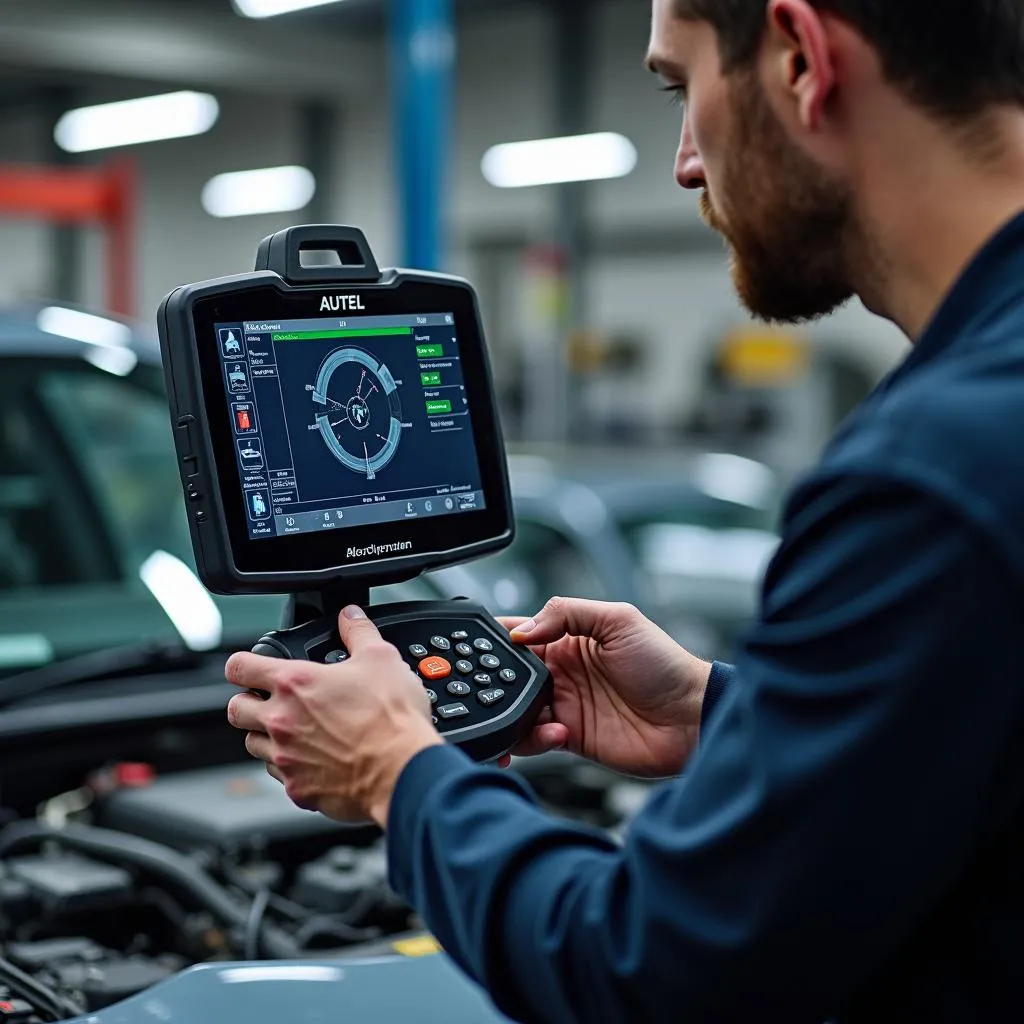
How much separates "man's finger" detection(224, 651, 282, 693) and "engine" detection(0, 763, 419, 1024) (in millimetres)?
668

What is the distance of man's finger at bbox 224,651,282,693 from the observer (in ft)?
3.90

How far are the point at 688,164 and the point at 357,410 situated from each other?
40 centimetres

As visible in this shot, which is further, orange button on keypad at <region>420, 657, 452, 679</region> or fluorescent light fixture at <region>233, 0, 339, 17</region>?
fluorescent light fixture at <region>233, 0, 339, 17</region>

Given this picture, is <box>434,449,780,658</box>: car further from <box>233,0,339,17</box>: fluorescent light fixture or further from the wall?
the wall

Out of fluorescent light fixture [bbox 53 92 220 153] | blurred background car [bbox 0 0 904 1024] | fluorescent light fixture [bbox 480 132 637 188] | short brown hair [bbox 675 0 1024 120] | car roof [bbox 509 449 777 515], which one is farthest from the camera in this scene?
fluorescent light fixture [bbox 53 92 220 153]

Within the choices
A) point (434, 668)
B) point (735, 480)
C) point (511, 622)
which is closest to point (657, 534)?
point (735, 480)

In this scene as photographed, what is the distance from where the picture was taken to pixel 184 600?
2.51m

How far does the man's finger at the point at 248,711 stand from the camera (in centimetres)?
120

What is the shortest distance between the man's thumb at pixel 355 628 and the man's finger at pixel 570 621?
8.9 inches

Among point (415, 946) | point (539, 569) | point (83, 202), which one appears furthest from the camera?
point (83, 202)

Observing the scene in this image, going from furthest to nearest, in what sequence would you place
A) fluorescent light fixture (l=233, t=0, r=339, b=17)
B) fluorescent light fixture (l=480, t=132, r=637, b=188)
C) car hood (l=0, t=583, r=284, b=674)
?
fluorescent light fixture (l=480, t=132, r=637, b=188), fluorescent light fixture (l=233, t=0, r=339, b=17), car hood (l=0, t=583, r=284, b=674)

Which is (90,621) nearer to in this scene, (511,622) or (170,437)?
(170,437)

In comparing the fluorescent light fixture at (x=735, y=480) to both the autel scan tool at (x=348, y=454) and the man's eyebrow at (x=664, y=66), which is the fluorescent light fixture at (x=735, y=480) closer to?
the autel scan tool at (x=348, y=454)

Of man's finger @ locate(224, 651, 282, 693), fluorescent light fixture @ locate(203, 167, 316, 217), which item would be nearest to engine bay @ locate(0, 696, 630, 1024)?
man's finger @ locate(224, 651, 282, 693)
